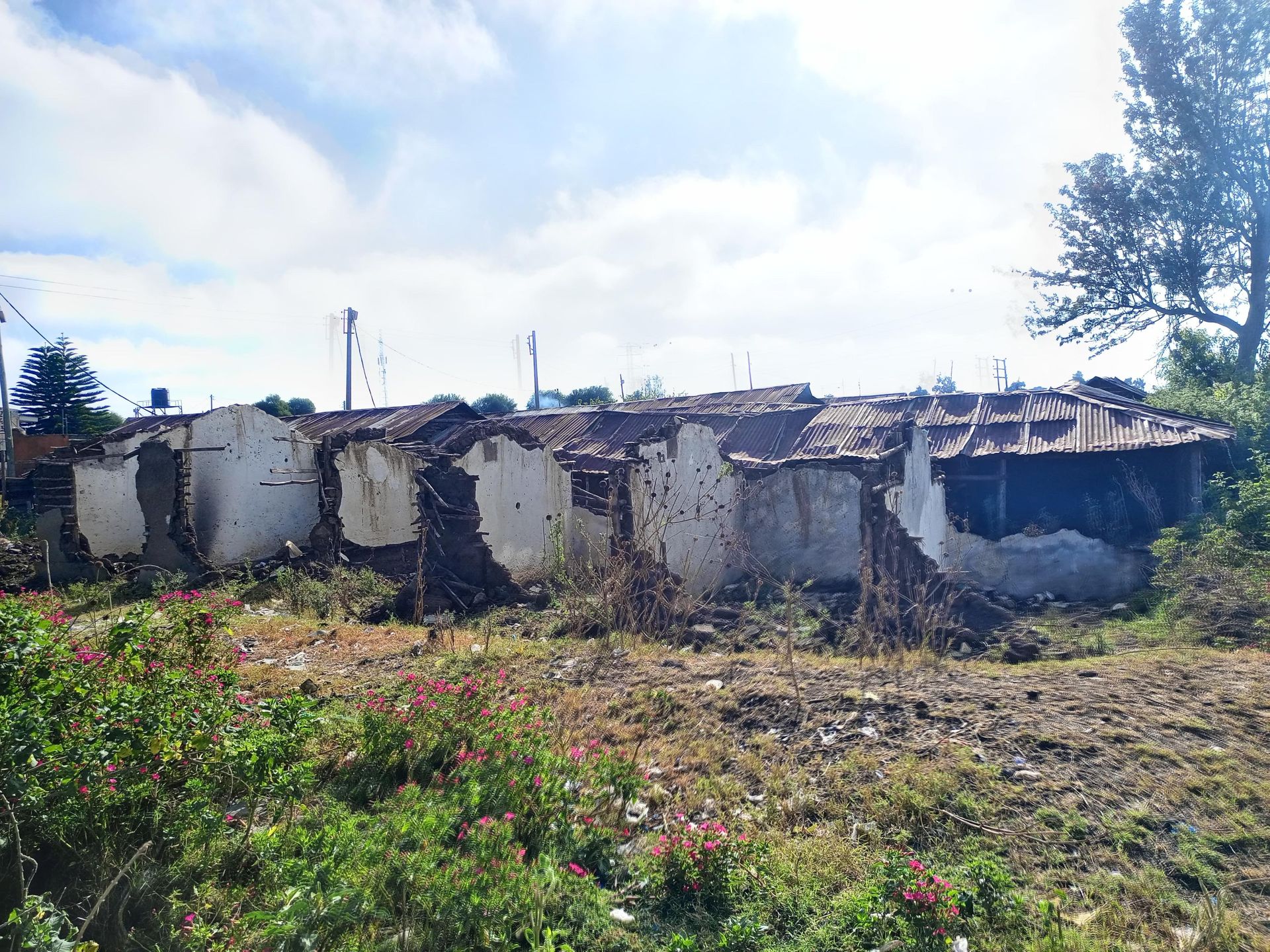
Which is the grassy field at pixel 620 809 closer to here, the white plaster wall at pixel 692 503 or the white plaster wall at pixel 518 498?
the white plaster wall at pixel 692 503

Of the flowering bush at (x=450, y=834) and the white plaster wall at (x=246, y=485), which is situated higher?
the white plaster wall at (x=246, y=485)

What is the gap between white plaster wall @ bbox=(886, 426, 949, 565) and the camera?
31.3 feet

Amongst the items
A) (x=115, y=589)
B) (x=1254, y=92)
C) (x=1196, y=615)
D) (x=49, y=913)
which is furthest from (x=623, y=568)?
(x=1254, y=92)

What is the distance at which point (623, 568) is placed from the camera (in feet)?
24.0

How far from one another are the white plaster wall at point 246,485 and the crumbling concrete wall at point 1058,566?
11.9 metres

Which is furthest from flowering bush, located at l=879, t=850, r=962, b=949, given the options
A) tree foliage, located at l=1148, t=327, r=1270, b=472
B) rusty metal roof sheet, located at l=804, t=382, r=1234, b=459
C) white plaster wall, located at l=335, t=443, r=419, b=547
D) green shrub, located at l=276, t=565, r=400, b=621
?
tree foliage, located at l=1148, t=327, r=1270, b=472

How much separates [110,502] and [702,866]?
12429 millimetres

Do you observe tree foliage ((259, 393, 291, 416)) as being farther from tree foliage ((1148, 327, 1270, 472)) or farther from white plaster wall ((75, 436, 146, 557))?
tree foliage ((1148, 327, 1270, 472))

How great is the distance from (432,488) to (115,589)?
176 inches

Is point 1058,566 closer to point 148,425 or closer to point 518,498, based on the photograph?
point 518,498

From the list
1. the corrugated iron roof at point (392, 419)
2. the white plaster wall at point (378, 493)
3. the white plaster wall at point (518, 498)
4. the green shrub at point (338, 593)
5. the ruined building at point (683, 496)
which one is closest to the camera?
the green shrub at point (338, 593)

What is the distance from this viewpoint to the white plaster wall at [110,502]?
37.7ft

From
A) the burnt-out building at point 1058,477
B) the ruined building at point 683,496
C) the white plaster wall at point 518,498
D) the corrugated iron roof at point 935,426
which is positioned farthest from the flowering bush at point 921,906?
the burnt-out building at point 1058,477

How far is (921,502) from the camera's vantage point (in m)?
10.6
